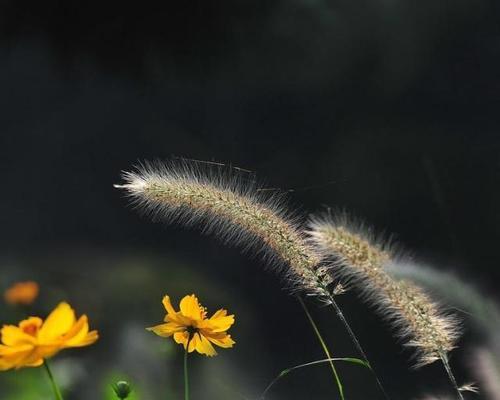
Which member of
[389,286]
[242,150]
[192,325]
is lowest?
[192,325]

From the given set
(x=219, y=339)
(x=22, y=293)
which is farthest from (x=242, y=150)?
(x=219, y=339)

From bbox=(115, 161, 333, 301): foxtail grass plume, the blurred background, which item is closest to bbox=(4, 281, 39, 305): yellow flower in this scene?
the blurred background

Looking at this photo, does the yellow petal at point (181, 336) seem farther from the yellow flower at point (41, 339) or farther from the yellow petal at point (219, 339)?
the yellow flower at point (41, 339)

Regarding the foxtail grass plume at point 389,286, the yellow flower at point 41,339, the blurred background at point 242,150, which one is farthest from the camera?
the blurred background at point 242,150

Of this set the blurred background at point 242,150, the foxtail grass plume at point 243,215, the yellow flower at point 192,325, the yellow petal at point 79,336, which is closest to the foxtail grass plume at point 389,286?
the foxtail grass plume at point 243,215

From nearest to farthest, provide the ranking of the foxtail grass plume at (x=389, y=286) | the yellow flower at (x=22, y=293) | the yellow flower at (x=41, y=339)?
the yellow flower at (x=41, y=339), the foxtail grass plume at (x=389, y=286), the yellow flower at (x=22, y=293)

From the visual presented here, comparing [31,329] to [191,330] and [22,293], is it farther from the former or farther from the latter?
[22,293]

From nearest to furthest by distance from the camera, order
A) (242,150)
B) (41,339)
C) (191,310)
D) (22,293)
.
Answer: (41,339) < (191,310) < (22,293) < (242,150)

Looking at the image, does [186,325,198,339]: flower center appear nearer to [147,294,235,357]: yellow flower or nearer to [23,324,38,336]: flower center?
[147,294,235,357]: yellow flower
